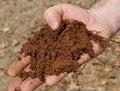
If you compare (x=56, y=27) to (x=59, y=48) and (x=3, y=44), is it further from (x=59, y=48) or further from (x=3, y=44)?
(x=3, y=44)

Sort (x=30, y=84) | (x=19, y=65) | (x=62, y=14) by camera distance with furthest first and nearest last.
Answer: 1. (x=62, y=14)
2. (x=19, y=65)
3. (x=30, y=84)

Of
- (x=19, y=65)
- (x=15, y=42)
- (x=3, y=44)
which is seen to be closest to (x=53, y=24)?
(x=19, y=65)

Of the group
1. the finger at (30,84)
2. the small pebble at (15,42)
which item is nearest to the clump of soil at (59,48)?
the finger at (30,84)

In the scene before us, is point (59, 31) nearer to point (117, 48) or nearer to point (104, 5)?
point (104, 5)

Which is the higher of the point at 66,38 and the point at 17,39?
the point at 66,38

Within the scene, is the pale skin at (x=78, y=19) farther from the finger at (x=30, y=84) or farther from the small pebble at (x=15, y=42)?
the small pebble at (x=15, y=42)

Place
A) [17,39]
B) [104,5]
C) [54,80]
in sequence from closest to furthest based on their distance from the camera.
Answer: [54,80] < [104,5] < [17,39]

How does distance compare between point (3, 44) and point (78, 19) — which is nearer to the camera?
point (78, 19)

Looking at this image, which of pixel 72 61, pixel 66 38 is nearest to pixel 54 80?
pixel 72 61
